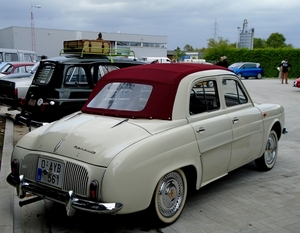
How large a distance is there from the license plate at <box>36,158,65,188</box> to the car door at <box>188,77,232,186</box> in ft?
5.39

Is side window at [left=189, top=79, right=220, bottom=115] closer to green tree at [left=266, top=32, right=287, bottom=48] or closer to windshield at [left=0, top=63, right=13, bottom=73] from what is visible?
windshield at [left=0, top=63, right=13, bottom=73]

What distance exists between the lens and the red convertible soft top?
4199 mm

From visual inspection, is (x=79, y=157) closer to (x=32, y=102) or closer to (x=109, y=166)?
(x=109, y=166)

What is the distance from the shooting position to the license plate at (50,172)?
3660 millimetres

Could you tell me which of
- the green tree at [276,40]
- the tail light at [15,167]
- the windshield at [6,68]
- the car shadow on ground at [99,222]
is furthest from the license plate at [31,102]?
the green tree at [276,40]

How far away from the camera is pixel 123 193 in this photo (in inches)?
135

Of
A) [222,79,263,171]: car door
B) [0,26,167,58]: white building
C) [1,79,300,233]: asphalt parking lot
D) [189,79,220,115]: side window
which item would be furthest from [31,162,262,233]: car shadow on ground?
[0,26,167,58]: white building

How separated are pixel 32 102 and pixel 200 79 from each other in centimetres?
441

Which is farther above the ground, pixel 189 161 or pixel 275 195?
pixel 189 161

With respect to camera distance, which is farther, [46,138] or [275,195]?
[275,195]

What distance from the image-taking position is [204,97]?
481 centimetres

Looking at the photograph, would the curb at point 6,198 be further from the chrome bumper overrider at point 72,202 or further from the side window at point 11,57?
the side window at point 11,57

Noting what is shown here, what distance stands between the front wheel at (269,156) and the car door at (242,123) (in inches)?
17.7

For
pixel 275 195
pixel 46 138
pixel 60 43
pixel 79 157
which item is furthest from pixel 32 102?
pixel 60 43
